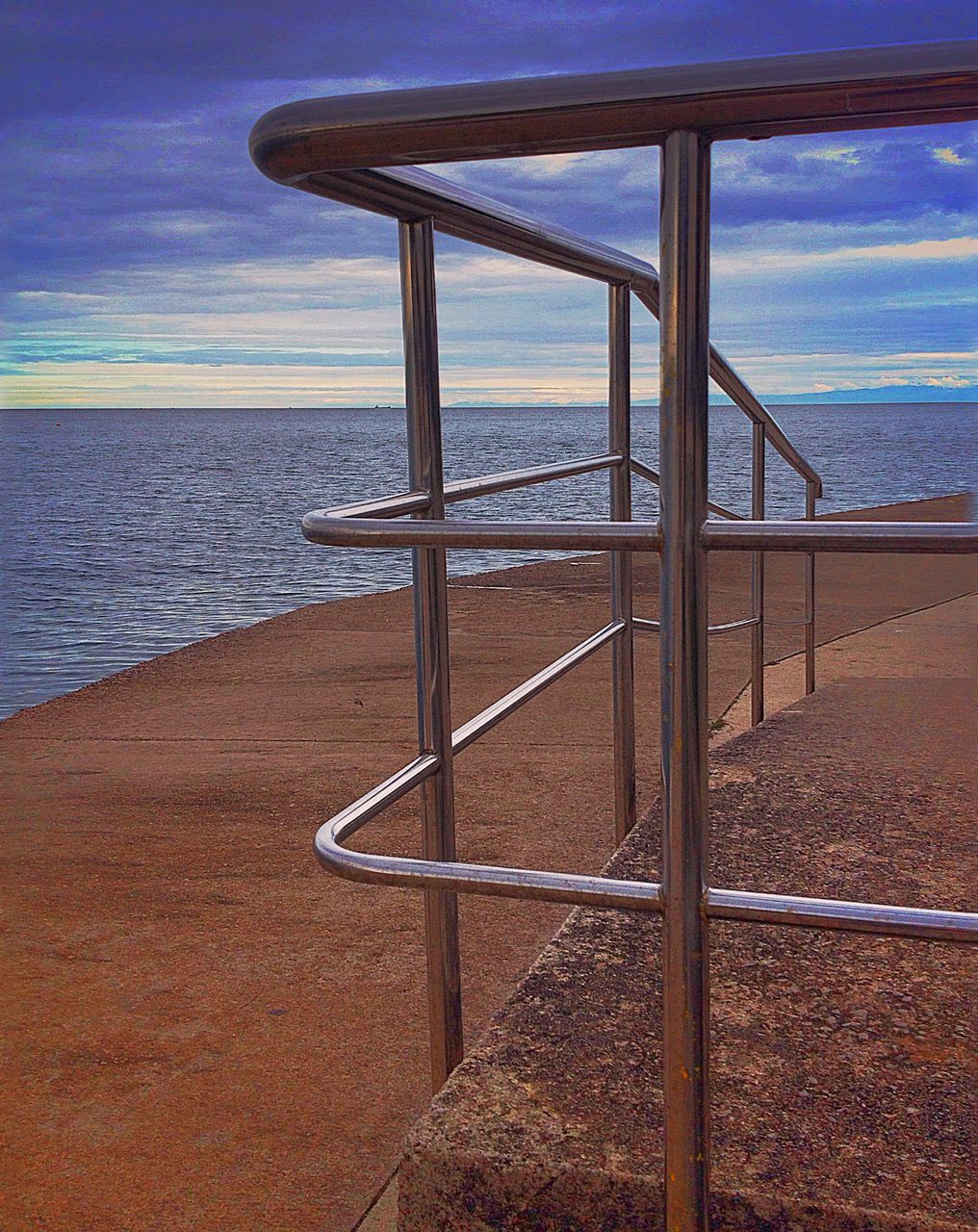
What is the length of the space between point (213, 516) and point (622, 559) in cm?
2956

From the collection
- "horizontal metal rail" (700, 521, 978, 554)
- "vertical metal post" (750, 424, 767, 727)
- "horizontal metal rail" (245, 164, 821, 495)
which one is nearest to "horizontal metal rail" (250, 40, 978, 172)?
"horizontal metal rail" (245, 164, 821, 495)

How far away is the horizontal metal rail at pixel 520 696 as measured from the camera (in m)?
Answer: 1.65

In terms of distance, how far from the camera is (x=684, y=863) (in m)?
1.01

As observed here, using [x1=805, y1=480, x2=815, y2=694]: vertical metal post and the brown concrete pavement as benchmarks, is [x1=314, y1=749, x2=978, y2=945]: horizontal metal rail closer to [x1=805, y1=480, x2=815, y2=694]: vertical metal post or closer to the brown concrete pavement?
the brown concrete pavement

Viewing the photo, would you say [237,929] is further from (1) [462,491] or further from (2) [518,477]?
(1) [462,491]

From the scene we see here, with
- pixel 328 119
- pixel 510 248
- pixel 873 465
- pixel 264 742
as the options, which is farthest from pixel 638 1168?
pixel 873 465

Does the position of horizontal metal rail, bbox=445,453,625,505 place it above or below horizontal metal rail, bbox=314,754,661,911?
above

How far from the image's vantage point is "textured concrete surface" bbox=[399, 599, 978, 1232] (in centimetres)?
128

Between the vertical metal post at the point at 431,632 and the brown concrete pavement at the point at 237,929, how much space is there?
44 centimetres

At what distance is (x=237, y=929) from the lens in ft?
9.33

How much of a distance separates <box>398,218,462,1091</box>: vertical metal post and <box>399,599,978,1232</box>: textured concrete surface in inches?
3.6

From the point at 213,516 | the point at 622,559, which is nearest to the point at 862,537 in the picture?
the point at 622,559

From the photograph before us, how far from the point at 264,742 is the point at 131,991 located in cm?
216

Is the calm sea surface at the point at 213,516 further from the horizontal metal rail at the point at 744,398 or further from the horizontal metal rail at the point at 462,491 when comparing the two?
the horizontal metal rail at the point at 462,491
